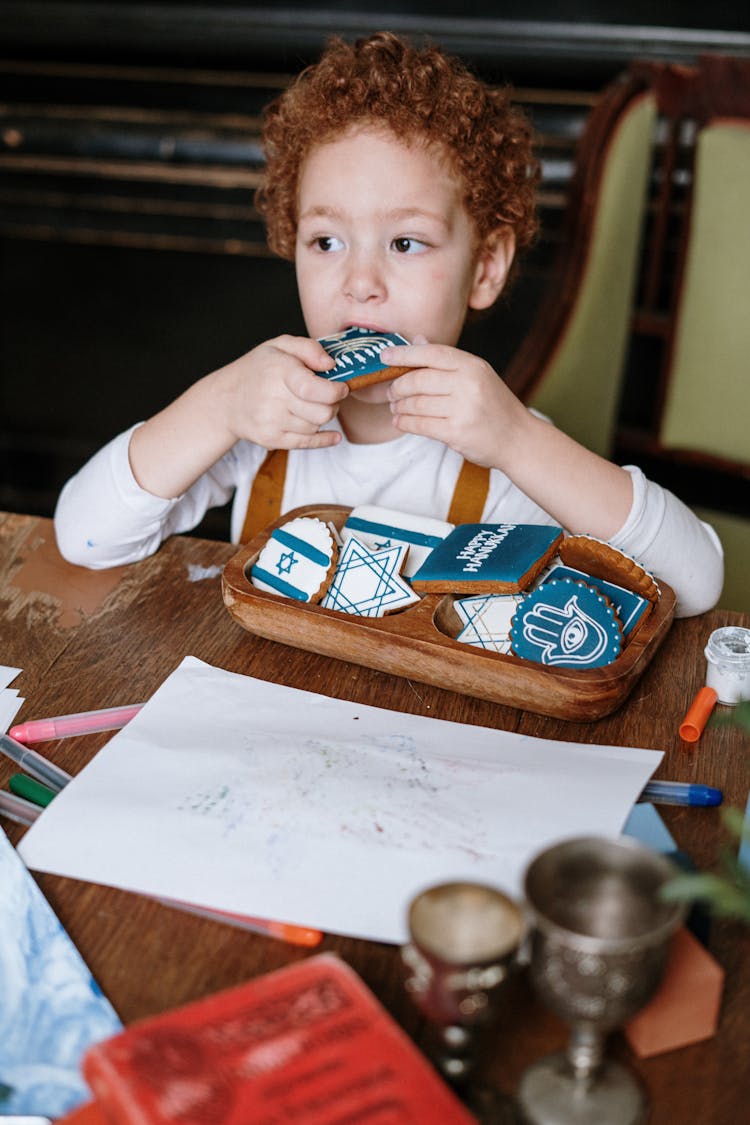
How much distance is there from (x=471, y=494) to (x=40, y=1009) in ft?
2.71

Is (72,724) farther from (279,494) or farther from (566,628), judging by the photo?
(279,494)

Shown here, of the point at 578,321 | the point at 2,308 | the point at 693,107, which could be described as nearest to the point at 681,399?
the point at 578,321

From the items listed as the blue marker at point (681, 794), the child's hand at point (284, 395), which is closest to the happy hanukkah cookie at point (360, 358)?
the child's hand at point (284, 395)

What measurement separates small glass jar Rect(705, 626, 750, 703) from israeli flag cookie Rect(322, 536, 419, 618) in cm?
24

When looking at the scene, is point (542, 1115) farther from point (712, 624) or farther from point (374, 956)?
point (712, 624)

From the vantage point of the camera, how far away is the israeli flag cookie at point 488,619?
2.88 ft

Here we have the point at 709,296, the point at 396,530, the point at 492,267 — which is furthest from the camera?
the point at 709,296

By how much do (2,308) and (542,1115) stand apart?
3.01 metres

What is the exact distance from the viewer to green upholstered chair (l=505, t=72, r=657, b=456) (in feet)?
5.35

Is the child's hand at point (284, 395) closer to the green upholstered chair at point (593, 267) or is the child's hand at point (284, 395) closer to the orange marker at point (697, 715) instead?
the orange marker at point (697, 715)

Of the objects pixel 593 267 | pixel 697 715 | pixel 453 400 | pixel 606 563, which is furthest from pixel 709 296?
pixel 697 715

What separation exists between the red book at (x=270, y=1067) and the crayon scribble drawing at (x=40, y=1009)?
0.09 m

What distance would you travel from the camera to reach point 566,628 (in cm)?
85

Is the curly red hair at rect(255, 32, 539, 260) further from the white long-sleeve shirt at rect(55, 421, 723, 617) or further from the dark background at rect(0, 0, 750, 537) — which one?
the dark background at rect(0, 0, 750, 537)
